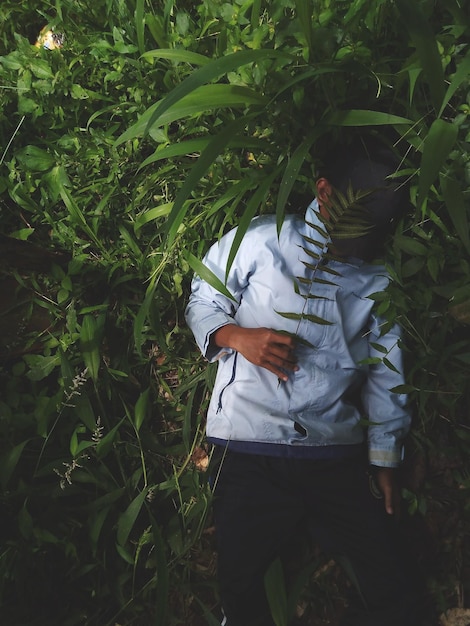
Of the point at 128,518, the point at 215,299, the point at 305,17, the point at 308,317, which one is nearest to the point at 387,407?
the point at 308,317

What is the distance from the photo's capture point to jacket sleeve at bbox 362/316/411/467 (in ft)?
5.02

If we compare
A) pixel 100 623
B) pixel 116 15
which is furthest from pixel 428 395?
pixel 116 15

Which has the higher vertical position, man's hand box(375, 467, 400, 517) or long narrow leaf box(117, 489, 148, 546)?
man's hand box(375, 467, 400, 517)

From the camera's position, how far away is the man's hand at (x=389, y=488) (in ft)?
5.14

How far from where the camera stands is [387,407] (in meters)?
1.54

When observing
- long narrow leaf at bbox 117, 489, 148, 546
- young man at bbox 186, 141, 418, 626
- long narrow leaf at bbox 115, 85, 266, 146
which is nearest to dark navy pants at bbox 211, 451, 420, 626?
young man at bbox 186, 141, 418, 626

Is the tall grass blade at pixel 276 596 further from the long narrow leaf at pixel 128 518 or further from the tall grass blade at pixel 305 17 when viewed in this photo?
the tall grass blade at pixel 305 17

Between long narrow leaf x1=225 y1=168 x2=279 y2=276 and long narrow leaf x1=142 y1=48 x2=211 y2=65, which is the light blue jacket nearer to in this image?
long narrow leaf x1=225 y1=168 x2=279 y2=276

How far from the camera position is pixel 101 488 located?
1.69 m

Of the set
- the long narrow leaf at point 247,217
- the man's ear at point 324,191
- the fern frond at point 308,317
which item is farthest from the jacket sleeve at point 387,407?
the long narrow leaf at point 247,217

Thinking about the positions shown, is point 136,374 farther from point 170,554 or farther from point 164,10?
point 164,10

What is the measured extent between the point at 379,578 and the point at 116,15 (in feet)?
6.52

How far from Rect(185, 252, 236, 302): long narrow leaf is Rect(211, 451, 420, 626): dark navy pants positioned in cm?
52

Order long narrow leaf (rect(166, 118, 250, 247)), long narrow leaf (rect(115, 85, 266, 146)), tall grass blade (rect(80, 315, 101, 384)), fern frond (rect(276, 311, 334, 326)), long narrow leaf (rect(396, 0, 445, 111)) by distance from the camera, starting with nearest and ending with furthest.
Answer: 1. long narrow leaf (rect(396, 0, 445, 111))
2. long narrow leaf (rect(166, 118, 250, 247))
3. long narrow leaf (rect(115, 85, 266, 146))
4. fern frond (rect(276, 311, 334, 326))
5. tall grass blade (rect(80, 315, 101, 384))
